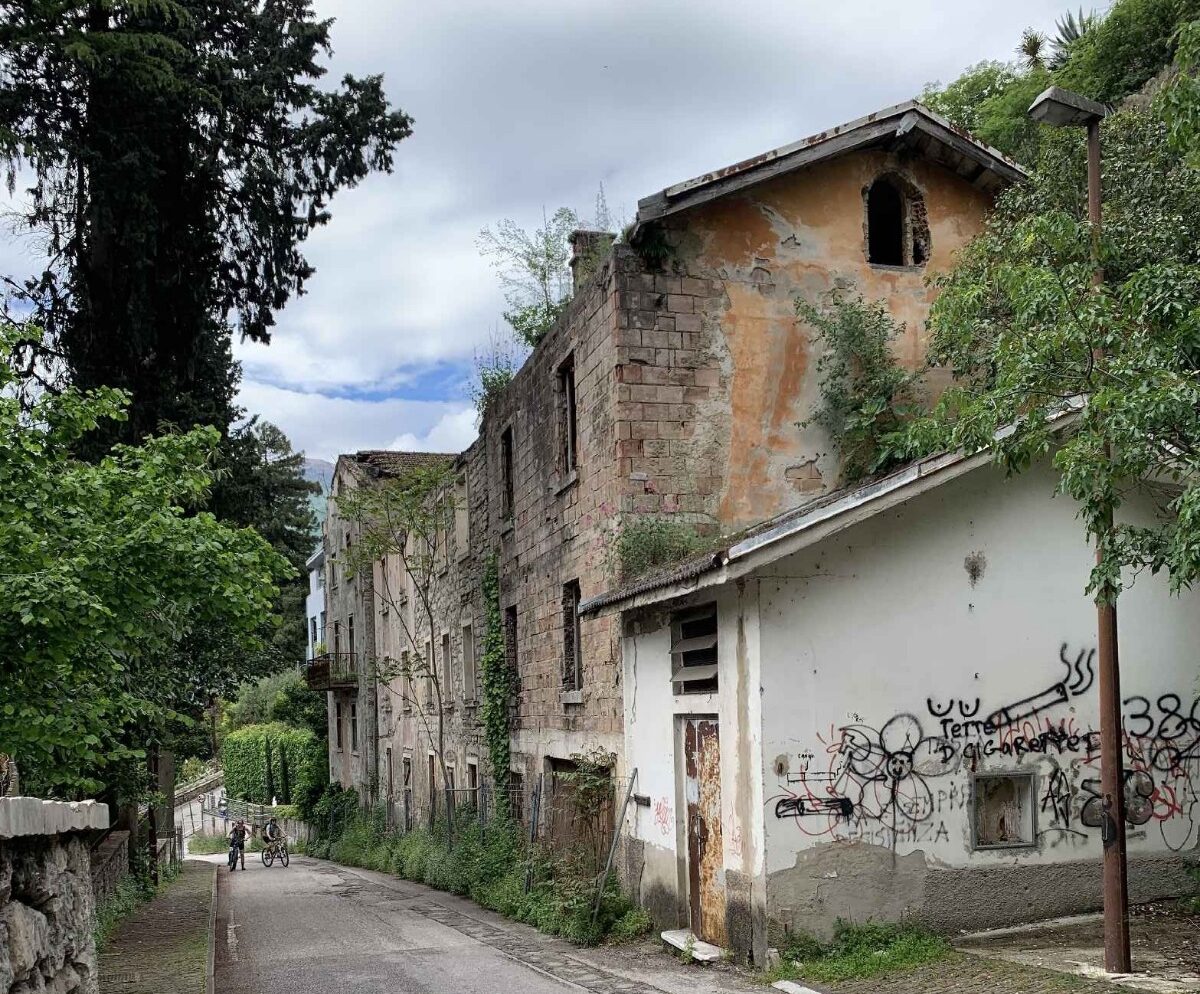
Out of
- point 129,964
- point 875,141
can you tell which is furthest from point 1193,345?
point 129,964

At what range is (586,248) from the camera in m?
19.1

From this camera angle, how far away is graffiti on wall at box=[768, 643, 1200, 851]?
1072 cm

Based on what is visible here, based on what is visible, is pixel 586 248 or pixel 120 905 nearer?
pixel 120 905

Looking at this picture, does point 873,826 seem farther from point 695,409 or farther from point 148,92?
point 148,92

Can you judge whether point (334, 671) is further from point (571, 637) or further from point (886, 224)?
point (886, 224)

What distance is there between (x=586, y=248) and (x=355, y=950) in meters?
10.6

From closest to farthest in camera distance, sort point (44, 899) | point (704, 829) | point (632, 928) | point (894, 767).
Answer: point (44, 899) → point (894, 767) → point (704, 829) → point (632, 928)

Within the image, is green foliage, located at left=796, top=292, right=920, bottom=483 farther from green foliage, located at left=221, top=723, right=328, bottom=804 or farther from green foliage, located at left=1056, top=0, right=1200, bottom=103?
green foliage, located at left=221, top=723, right=328, bottom=804

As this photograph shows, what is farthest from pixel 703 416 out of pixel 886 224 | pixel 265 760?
pixel 265 760

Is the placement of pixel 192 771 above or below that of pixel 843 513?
below

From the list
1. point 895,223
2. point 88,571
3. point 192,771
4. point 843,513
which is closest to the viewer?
point 88,571

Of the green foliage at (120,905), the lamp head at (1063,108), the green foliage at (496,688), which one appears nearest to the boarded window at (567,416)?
the green foliage at (496,688)

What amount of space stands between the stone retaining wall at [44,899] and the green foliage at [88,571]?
4.69ft

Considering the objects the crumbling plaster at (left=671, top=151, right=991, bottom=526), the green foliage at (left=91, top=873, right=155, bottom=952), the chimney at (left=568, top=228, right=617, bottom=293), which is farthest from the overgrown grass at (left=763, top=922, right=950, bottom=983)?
the chimney at (left=568, top=228, right=617, bottom=293)
